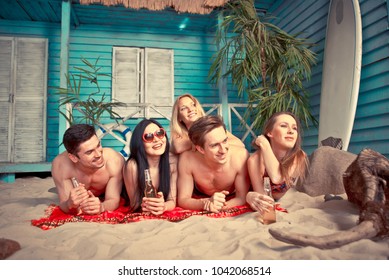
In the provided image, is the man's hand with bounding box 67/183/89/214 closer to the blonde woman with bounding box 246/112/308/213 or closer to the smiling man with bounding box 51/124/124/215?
the smiling man with bounding box 51/124/124/215

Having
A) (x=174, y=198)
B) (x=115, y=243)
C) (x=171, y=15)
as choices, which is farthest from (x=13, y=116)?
(x=115, y=243)

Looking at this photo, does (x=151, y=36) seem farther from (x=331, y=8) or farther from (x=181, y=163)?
(x=181, y=163)

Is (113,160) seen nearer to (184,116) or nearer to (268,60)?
(184,116)

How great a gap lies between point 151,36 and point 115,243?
6.77 metres

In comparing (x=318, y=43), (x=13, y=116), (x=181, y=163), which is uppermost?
(x=318, y=43)

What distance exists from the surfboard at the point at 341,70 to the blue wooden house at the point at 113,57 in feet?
1.56

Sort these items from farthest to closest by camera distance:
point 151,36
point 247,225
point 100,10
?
1. point 151,36
2. point 100,10
3. point 247,225

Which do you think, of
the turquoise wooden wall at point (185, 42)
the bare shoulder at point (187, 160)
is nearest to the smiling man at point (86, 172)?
the bare shoulder at point (187, 160)

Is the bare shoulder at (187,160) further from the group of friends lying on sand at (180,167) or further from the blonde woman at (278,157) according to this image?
the blonde woman at (278,157)

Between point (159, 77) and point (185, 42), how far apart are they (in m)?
1.20

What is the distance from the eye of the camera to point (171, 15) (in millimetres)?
7203

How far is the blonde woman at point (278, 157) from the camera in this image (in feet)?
9.08

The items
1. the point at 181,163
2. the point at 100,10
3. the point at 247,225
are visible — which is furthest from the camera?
the point at 100,10

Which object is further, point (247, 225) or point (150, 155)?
point (150, 155)
